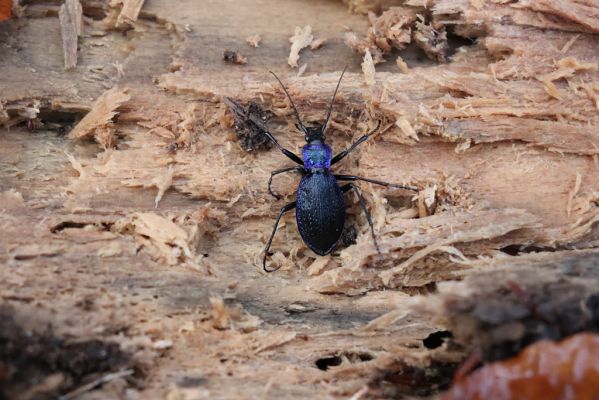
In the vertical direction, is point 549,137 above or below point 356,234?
above

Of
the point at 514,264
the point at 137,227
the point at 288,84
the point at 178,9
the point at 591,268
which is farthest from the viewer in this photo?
the point at 178,9

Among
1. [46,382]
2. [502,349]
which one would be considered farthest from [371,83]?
[46,382]

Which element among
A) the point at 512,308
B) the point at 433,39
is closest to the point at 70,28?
the point at 433,39

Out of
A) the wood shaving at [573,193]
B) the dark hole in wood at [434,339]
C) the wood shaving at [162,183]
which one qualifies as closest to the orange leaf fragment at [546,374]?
the dark hole in wood at [434,339]

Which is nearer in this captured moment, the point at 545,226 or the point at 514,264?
the point at 514,264

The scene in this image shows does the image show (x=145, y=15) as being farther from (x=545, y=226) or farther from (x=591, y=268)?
(x=591, y=268)

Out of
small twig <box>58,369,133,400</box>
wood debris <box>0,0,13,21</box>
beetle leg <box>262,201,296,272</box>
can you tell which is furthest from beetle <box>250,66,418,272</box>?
wood debris <box>0,0,13,21</box>

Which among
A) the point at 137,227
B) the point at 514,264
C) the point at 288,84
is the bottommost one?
the point at 137,227

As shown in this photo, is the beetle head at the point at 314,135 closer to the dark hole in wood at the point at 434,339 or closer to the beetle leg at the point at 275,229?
the beetle leg at the point at 275,229

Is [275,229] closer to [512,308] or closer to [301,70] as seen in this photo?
[301,70]
